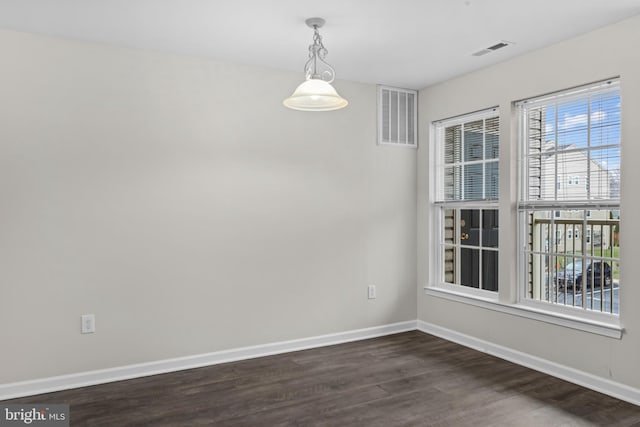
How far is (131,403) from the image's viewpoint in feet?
10.2


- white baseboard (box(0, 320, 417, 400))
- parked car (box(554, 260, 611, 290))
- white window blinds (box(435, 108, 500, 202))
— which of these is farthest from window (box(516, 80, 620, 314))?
white baseboard (box(0, 320, 417, 400))

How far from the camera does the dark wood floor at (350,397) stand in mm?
2879

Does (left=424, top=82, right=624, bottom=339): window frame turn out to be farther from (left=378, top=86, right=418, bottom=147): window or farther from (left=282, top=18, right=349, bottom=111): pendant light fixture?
(left=282, top=18, right=349, bottom=111): pendant light fixture

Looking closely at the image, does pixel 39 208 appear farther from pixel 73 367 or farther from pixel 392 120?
pixel 392 120

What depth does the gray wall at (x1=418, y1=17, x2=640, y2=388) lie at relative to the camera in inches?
122

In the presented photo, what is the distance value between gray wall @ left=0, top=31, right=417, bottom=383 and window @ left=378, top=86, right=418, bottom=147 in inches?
5.1

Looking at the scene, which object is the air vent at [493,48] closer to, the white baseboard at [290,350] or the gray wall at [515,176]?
the gray wall at [515,176]

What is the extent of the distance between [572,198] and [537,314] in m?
0.97

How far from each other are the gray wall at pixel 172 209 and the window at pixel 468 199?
586 millimetres

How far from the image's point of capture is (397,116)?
486cm

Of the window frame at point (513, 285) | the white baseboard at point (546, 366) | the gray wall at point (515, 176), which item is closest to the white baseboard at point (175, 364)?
the white baseboard at point (546, 366)

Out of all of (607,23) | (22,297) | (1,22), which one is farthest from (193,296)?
(607,23)

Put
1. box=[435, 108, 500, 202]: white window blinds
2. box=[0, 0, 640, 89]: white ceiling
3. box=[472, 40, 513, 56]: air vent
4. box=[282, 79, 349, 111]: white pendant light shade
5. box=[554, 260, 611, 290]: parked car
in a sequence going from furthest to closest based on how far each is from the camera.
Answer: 1. box=[435, 108, 500, 202]: white window blinds
2. box=[472, 40, 513, 56]: air vent
3. box=[554, 260, 611, 290]: parked car
4. box=[0, 0, 640, 89]: white ceiling
5. box=[282, 79, 349, 111]: white pendant light shade

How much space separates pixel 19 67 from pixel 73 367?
7.34 feet
